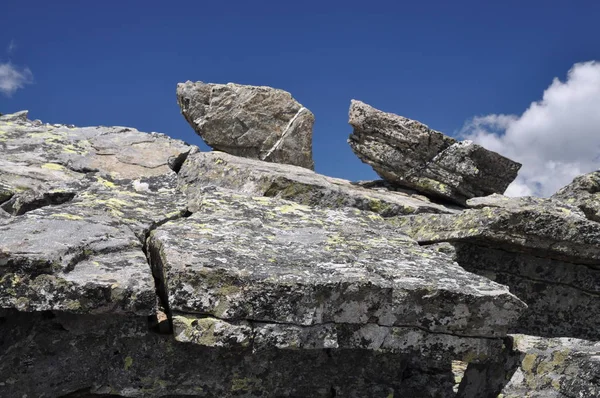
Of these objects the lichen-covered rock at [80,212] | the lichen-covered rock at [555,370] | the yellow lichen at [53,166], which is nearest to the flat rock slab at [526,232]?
the lichen-covered rock at [555,370]

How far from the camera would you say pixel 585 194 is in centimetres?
1329

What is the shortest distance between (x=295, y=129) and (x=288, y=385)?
10.2 meters

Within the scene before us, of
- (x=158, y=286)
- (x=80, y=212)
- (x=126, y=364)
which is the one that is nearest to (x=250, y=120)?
→ (x=80, y=212)

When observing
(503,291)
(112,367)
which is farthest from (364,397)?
(112,367)

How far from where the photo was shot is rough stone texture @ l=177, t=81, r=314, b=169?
15.8 m

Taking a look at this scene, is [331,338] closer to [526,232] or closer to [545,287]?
[526,232]

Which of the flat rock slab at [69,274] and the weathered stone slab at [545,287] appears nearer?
the flat rock slab at [69,274]

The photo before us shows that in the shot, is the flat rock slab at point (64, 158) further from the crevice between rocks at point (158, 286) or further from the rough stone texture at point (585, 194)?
the rough stone texture at point (585, 194)

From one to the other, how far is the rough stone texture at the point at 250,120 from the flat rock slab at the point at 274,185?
454cm

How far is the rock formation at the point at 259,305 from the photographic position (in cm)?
569

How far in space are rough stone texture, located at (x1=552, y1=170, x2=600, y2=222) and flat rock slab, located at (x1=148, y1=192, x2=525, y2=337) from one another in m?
6.89

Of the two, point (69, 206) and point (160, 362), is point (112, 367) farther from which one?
point (69, 206)

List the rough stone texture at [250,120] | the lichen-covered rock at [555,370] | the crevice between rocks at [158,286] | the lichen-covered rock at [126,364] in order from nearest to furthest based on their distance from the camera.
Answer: the lichen-covered rock at [555,370], the lichen-covered rock at [126,364], the crevice between rocks at [158,286], the rough stone texture at [250,120]

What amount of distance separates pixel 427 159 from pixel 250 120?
5.19 m
